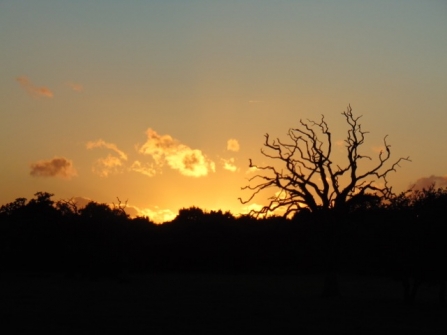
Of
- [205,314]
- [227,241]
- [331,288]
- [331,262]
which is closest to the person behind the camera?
[205,314]

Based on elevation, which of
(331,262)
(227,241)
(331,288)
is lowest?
(331,288)

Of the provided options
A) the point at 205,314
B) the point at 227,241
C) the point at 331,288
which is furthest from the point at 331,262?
the point at 227,241

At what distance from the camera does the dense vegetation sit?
32906 mm

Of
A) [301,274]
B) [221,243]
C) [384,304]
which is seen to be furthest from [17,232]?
[384,304]

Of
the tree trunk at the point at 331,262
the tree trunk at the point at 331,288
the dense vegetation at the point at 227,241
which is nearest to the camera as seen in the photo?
the dense vegetation at the point at 227,241

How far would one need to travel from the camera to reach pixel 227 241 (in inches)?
2982

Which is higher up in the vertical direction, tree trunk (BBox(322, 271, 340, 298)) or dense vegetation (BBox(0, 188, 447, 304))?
dense vegetation (BBox(0, 188, 447, 304))

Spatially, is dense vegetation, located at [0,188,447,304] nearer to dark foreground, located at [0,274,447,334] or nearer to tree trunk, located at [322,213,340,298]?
tree trunk, located at [322,213,340,298]

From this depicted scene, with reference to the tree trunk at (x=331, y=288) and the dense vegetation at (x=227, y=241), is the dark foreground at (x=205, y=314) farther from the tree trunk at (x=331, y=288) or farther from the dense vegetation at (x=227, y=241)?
the dense vegetation at (x=227, y=241)

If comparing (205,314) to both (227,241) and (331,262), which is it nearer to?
(331,262)

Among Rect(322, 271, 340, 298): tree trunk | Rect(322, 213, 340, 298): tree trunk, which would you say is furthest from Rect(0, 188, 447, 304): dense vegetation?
Rect(322, 271, 340, 298): tree trunk

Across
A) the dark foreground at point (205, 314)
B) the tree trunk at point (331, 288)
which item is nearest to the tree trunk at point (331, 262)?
the tree trunk at point (331, 288)

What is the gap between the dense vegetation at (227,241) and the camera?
32906mm

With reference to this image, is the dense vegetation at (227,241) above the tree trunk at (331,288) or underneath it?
above
